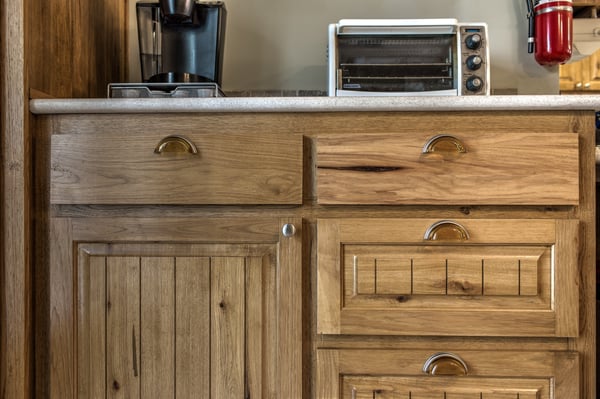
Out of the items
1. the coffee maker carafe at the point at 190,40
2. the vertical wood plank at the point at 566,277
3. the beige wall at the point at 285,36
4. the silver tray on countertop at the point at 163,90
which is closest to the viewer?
the vertical wood plank at the point at 566,277

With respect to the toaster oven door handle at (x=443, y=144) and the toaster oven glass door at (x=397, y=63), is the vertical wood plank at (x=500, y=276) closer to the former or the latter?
the toaster oven door handle at (x=443, y=144)

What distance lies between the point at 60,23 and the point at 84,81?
0.17 metres

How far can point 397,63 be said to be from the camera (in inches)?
50.8

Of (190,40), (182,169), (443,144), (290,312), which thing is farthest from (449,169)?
(190,40)

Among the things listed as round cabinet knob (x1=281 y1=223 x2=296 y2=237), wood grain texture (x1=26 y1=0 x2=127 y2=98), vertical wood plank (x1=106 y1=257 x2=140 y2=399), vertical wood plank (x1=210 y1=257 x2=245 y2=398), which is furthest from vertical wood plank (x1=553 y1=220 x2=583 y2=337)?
wood grain texture (x1=26 y1=0 x2=127 y2=98)

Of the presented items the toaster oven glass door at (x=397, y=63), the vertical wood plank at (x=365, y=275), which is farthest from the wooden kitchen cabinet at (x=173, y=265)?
the toaster oven glass door at (x=397, y=63)

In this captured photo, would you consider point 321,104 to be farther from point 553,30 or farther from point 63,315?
point 553,30

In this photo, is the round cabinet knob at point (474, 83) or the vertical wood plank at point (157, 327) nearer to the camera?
the vertical wood plank at point (157, 327)

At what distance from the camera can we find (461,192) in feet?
3.31

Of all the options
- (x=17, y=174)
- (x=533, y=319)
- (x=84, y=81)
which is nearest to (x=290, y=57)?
(x=84, y=81)

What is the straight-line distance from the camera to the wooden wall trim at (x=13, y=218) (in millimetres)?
1034

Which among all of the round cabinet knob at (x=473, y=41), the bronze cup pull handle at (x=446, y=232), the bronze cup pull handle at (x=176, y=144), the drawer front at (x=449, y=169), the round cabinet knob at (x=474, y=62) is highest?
the round cabinet knob at (x=473, y=41)

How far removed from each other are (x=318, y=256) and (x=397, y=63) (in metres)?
0.57

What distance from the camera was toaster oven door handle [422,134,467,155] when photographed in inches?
39.8
